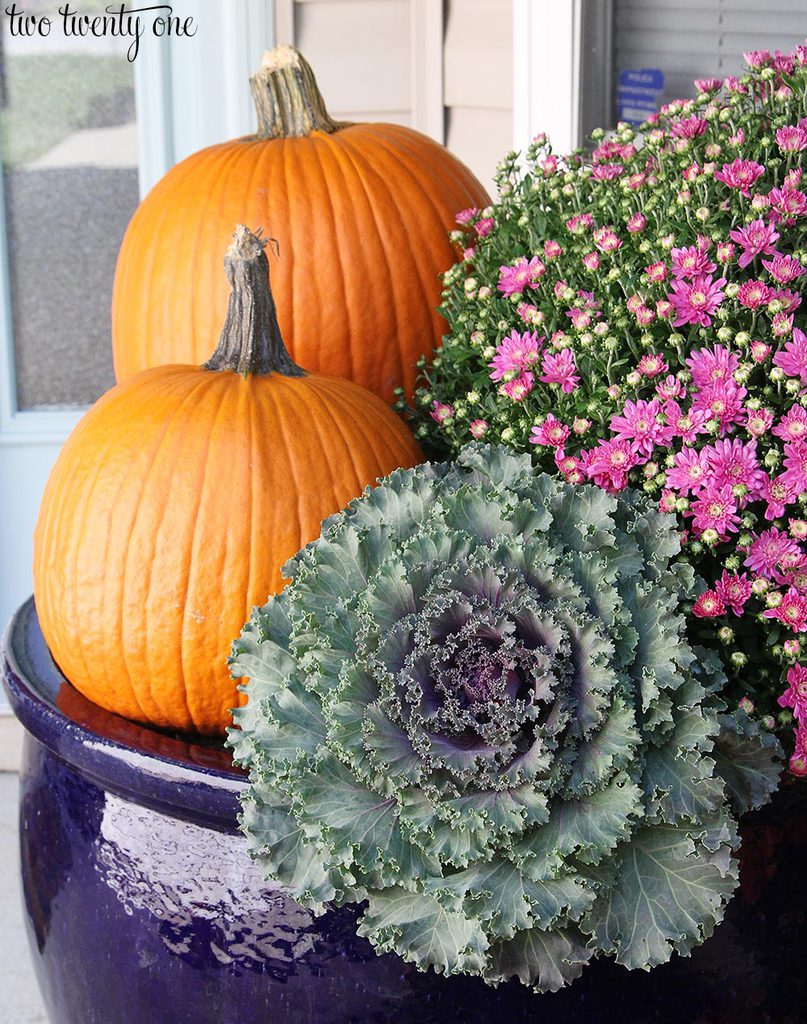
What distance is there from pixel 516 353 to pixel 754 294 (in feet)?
0.78

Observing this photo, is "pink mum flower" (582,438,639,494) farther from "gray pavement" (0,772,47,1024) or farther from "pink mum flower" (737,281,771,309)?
"gray pavement" (0,772,47,1024)

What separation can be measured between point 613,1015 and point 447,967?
20 cm

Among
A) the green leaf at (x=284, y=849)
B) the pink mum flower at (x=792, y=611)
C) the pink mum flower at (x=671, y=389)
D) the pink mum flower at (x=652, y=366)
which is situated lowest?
the green leaf at (x=284, y=849)

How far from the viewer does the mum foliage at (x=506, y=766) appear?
853 mm

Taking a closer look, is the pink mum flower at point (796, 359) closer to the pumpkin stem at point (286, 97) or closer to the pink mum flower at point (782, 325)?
the pink mum flower at point (782, 325)

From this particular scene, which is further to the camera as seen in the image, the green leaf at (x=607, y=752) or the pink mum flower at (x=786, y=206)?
the pink mum flower at (x=786, y=206)

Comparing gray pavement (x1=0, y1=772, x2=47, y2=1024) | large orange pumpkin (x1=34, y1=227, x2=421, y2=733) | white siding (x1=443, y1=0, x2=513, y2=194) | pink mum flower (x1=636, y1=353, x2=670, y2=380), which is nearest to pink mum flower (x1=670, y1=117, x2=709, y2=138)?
pink mum flower (x1=636, y1=353, x2=670, y2=380)

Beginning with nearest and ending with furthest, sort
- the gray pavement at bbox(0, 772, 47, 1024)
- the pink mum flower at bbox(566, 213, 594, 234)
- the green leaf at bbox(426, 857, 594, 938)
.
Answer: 1. the green leaf at bbox(426, 857, 594, 938)
2. the pink mum flower at bbox(566, 213, 594, 234)
3. the gray pavement at bbox(0, 772, 47, 1024)

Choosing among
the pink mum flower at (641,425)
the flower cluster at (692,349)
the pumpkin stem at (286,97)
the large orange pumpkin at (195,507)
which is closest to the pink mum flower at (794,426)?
the flower cluster at (692,349)

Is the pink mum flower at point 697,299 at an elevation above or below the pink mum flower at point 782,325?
above

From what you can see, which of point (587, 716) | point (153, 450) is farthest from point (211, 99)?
point (587, 716)

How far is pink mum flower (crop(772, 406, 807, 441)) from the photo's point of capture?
100 cm

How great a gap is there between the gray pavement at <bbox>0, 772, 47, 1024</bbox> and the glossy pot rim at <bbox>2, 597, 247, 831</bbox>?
642 millimetres

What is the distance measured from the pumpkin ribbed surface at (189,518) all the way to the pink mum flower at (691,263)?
353 mm
